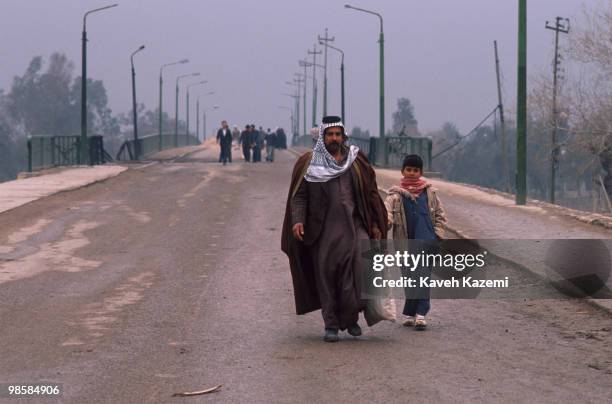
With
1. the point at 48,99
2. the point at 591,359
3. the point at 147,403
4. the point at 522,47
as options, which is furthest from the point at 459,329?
the point at 48,99

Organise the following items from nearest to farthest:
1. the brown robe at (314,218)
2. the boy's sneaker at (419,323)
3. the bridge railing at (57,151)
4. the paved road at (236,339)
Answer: the paved road at (236,339)
the brown robe at (314,218)
the boy's sneaker at (419,323)
the bridge railing at (57,151)

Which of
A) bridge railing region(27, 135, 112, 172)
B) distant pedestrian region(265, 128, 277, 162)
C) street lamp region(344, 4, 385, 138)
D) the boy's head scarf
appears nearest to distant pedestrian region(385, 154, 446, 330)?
the boy's head scarf

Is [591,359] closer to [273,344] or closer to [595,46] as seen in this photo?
[273,344]

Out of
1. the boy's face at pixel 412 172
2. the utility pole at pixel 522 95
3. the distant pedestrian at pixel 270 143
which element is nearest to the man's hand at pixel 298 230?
the boy's face at pixel 412 172

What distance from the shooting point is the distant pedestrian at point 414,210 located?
10203 millimetres

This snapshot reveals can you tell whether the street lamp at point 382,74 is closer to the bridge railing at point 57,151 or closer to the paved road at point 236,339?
the bridge railing at point 57,151

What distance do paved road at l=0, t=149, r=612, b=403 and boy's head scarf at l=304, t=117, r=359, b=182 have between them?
1.24 metres

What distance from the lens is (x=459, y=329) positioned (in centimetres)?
1048

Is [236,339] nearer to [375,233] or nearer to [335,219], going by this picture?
[335,219]

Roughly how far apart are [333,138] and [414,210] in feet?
3.27

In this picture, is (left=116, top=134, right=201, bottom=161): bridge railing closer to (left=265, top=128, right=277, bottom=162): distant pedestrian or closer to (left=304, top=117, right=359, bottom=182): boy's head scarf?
(left=265, top=128, right=277, bottom=162): distant pedestrian

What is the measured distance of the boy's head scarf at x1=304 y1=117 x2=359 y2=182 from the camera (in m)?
9.70

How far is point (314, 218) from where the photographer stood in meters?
9.80

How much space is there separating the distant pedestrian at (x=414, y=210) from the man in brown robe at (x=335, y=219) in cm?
36
